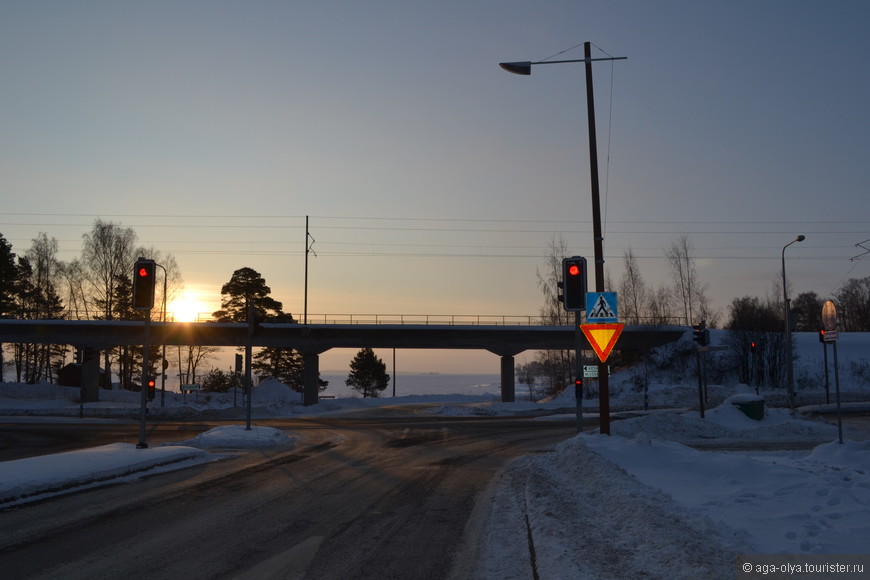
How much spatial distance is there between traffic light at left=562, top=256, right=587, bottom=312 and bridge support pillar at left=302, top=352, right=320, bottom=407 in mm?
41286

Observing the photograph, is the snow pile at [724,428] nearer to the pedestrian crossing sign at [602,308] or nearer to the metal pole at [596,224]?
the metal pole at [596,224]

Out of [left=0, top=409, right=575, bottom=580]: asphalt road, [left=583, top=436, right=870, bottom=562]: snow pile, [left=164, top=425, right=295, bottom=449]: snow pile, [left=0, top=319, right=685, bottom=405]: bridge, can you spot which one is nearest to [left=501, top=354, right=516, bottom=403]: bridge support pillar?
[left=0, top=319, right=685, bottom=405]: bridge

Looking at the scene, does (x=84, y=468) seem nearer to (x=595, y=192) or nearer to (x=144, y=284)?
(x=144, y=284)

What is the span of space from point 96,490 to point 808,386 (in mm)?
59996

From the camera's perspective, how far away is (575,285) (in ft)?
55.6

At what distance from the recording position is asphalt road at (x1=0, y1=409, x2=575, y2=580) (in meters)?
7.11

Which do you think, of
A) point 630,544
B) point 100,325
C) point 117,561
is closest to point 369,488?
point 117,561

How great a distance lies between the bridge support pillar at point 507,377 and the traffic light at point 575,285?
1656 inches

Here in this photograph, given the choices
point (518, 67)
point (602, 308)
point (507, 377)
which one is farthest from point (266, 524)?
point (507, 377)

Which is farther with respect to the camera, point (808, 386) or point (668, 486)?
point (808, 386)

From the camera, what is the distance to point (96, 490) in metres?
12.3

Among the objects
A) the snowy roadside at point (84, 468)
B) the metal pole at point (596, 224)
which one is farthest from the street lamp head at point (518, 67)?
the snowy roadside at point (84, 468)

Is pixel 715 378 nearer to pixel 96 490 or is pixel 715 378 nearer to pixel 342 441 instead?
pixel 342 441

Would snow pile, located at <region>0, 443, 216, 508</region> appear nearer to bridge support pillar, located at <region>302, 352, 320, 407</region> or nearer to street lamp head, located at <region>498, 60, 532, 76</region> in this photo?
street lamp head, located at <region>498, 60, 532, 76</region>
